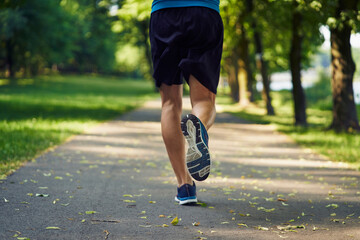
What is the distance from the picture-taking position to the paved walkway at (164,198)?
3137 mm

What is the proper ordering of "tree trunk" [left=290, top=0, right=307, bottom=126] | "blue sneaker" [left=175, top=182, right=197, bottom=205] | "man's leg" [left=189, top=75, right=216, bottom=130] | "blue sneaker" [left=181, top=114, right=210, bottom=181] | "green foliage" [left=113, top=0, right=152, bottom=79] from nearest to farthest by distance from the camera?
"blue sneaker" [left=181, top=114, right=210, bottom=181] < "man's leg" [left=189, top=75, right=216, bottom=130] < "blue sneaker" [left=175, top=182, right=197, bottom=205] < "tree trunk" [left=290, top=0, right=307, bottom=126] < "green foliage" [left=113, top=0, right=152, bottom=79]

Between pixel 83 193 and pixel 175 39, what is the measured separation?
5.51 feet

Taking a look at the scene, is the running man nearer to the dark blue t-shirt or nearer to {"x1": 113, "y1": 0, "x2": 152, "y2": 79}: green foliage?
the dark blue t-shirt

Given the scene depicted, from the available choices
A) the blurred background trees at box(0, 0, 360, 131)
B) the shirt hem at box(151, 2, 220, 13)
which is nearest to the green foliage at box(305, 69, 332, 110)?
the blurred background trees at box(0, 0, 360, 131)

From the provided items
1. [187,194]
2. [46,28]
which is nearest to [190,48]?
[187,194]

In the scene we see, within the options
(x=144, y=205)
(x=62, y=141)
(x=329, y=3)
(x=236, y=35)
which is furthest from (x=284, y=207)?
(x=236, y=35)

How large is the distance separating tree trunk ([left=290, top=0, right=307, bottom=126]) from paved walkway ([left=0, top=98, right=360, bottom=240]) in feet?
21.8

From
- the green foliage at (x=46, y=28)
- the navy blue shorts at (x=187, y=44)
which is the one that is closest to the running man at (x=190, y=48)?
the navy blue shorts at (x=187, y=44)

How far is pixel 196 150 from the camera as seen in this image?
9.96ft

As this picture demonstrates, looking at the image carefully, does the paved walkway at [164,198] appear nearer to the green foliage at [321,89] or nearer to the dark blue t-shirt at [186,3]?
the dark blue t-shirt at [186,3]

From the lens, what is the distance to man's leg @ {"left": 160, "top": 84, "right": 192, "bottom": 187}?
363 cm

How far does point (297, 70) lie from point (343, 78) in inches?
104

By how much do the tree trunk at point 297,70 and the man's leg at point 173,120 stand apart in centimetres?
1058

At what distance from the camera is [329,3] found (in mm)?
9062
